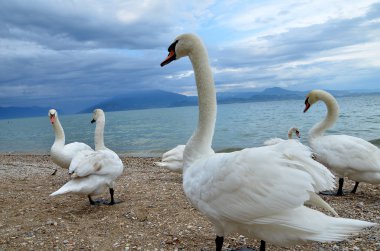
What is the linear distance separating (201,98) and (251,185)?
1.53m

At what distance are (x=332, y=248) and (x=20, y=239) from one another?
4021mm

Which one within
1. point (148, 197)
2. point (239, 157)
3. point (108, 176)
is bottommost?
point (148, 197)

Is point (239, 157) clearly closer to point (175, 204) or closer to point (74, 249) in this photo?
point (74, 249)

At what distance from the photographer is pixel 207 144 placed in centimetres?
415

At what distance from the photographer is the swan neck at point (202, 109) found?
4125 mm

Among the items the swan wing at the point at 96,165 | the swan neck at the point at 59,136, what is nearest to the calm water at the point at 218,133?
the swan neck at the point at 59,136

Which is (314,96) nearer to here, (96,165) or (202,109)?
(96,165)

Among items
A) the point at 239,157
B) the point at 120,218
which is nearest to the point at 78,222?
the point at 120,218

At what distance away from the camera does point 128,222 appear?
561 centimetres

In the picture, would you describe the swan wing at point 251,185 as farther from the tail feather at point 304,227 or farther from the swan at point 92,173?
the swan at point 92,173

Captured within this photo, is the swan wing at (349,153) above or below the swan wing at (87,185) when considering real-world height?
above

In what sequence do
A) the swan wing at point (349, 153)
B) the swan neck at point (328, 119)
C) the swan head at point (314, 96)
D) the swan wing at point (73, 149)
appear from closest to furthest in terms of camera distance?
the swan wing at point (349, 153) → the swan neck at point (328, 119) → the swan head at point (314, 96) → the swan wing at point (73, 149)

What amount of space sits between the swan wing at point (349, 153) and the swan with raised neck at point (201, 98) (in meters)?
3.85

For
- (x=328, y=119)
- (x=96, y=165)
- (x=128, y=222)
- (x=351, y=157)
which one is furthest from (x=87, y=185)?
(x=328, y=119)
